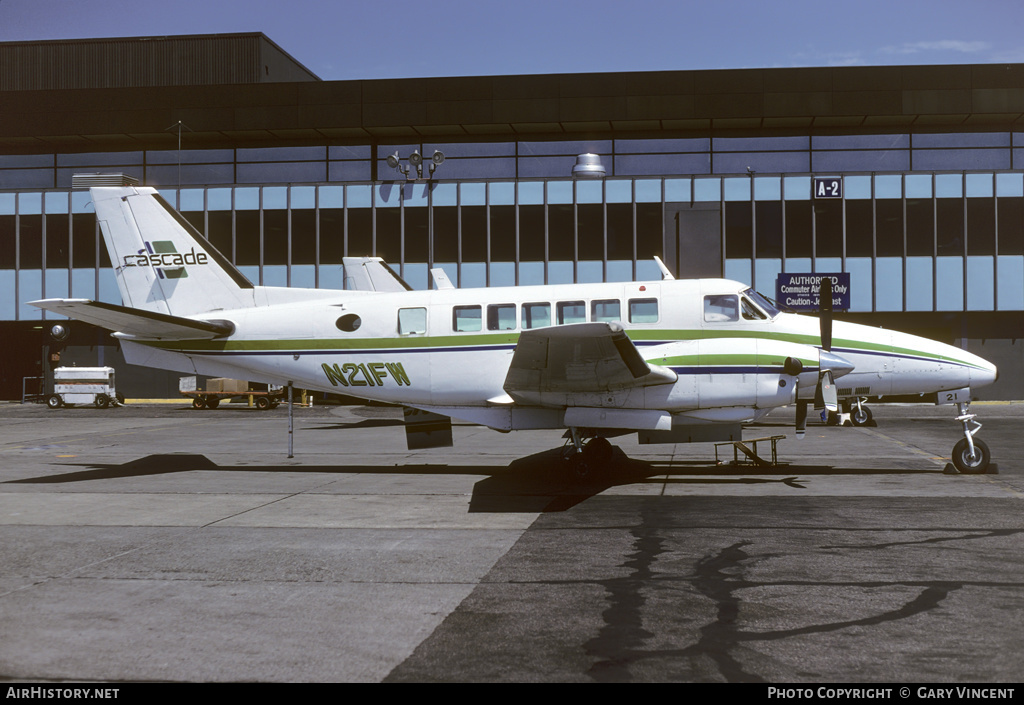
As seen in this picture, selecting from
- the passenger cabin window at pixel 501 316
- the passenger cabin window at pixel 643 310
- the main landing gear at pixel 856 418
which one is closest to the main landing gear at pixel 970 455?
the passenger cabin window at pixel 643 310

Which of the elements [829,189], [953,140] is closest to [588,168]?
[829,189]

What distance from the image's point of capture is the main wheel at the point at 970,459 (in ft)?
52.4

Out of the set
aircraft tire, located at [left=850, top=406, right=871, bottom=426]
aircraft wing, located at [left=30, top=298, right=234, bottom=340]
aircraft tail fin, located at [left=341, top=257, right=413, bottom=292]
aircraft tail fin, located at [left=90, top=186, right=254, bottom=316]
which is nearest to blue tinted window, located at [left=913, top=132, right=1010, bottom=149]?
aircraft tire, located at [left=850, top=406, right=871, bottom=426]

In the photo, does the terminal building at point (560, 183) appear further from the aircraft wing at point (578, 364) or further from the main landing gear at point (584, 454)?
the aircraft wing at point (578, 364)

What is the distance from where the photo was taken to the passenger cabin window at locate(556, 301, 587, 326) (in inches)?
636

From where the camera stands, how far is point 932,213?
46.3 meters

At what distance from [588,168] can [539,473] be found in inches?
1331

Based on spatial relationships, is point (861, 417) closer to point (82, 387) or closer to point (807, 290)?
point (807, 290)

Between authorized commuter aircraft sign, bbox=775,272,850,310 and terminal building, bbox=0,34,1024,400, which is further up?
terminal building, bbox=0,34,1024,400

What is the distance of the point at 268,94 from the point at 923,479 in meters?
47.0

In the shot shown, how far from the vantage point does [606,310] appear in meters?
16.1

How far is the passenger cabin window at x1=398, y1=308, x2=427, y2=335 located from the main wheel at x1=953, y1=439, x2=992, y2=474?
997 centimetres

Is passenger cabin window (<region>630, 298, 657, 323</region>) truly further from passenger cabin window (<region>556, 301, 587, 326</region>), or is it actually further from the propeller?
the propeller
